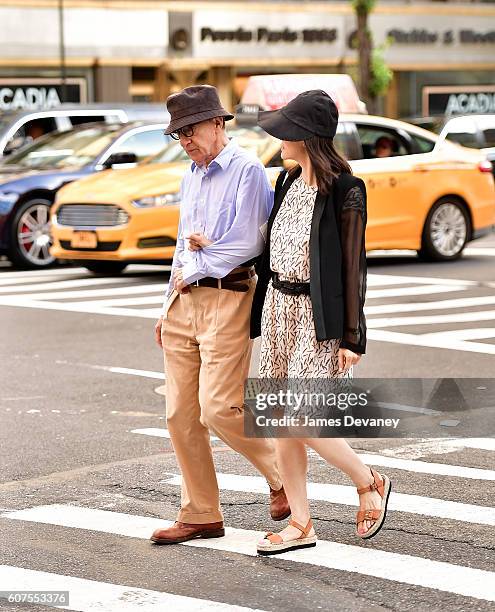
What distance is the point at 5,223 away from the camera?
17594 millimetres

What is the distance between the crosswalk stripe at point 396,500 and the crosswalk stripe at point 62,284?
8523mm

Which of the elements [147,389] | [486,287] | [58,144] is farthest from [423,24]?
[147,389]

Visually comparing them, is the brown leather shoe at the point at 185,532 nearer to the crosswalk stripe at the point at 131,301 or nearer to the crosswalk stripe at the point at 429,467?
the crosswalk stripe at the point at 429,467

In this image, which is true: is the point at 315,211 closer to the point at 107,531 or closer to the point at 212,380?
the point at 212,380

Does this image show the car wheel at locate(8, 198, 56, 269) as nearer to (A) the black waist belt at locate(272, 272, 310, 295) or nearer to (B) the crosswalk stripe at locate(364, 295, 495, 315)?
(B) the crosswalk stripe at locate(364, 295, 495, 315)

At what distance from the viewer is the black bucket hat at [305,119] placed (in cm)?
563

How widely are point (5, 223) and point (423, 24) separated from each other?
92.5 feet

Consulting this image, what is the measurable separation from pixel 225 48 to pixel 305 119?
1389 inches

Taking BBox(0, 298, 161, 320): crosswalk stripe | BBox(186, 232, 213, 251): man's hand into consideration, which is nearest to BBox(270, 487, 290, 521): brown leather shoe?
BBox(186, 232, 213, 251): man's hand

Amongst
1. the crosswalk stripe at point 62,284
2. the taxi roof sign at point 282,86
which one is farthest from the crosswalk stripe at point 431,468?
the taxi roof sign at point 282,86

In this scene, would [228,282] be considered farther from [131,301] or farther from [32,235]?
[32,235]

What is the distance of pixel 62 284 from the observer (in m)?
16.2

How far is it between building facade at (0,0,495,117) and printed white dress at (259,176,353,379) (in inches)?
1214

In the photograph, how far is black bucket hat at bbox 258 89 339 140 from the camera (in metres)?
5.63
